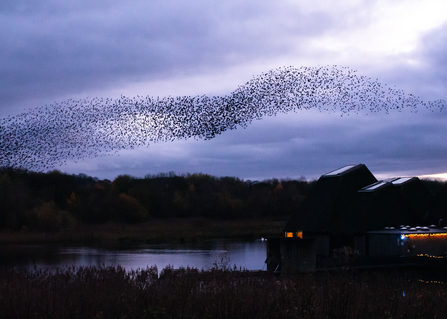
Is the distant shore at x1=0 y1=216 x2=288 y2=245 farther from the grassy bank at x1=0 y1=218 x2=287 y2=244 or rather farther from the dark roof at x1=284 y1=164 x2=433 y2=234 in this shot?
the dark roof at x1=284 y1=164 x2=433 y2=234

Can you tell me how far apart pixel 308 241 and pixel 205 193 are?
83283 mm

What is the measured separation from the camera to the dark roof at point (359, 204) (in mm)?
32562

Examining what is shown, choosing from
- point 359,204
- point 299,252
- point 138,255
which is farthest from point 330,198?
point 138,255

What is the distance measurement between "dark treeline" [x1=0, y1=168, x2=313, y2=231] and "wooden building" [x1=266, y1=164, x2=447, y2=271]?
131ft

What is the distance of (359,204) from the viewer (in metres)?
34.2

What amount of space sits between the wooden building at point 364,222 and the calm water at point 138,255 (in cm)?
561

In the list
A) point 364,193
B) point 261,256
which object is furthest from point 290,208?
point 364,193

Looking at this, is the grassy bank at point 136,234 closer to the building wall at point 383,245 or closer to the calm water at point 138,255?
the calm water at point 138,255

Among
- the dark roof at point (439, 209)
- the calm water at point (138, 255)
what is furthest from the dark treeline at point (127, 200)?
the dark roof at point (439, 209)

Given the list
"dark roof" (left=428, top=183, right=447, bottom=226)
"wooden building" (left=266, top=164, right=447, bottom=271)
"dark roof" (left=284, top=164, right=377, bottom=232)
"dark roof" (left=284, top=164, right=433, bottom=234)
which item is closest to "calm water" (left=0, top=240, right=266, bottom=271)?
"dark roof" (left=284, top=164, right=377, bottom=232)

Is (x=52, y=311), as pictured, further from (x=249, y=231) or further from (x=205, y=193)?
(x=205, y=193)

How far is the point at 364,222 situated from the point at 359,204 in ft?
8.50

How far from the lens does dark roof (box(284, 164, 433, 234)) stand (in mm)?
32562

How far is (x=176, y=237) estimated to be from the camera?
63594 mm
